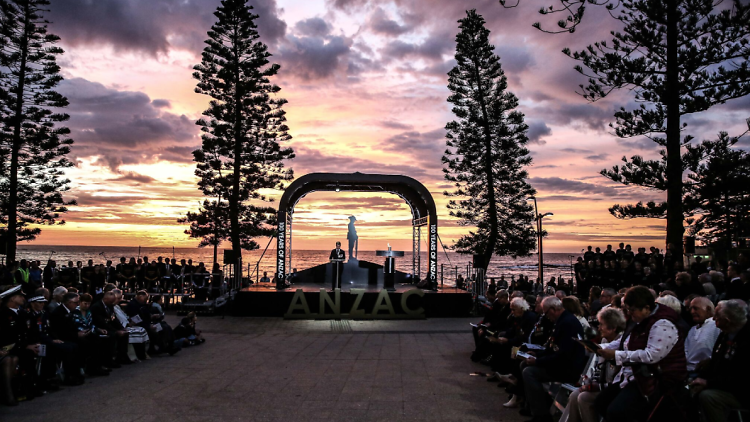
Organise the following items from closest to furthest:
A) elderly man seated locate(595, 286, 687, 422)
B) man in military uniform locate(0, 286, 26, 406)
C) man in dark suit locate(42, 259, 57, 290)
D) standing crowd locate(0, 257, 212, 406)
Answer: elderly man seated locate(595, 286, 687, 422) → man in military uniform locate(0, 286, 26, 406) → standing crowd locate(0, 257, 212, 406) → man in dark suit locate(42, 259, 57, 290)

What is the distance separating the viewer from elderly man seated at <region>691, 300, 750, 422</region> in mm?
3938

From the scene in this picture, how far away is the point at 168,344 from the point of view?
9.55 meters

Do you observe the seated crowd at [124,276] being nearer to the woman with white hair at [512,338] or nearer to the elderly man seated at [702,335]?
the woman with white hair at [512,338]

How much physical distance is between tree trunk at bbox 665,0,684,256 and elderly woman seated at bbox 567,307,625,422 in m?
11.2

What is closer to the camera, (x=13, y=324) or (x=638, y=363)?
(x=638, y=363)

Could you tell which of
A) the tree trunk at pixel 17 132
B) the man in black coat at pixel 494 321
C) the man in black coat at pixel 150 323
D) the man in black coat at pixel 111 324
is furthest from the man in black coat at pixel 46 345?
the tree trunk at pixel 17 132

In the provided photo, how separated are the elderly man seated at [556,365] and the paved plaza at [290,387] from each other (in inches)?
16.3

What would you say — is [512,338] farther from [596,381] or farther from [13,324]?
[13,324]

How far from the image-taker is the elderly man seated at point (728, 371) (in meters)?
3.94

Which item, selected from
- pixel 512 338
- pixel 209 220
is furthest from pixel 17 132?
pixel 512 338

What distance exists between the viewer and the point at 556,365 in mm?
5211

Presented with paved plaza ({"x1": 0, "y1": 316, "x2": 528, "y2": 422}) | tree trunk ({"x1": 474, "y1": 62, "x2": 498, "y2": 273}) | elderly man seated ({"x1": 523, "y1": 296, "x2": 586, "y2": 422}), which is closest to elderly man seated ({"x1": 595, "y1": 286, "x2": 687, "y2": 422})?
elderly man seated ({"x1": 523, "y1": 296, "x2": 586, "y2": 422})

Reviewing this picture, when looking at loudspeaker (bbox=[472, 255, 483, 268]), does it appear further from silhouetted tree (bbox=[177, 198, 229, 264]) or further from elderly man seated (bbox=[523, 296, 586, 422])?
silhouetted tree (bbox=[177, 198, 229, 264])

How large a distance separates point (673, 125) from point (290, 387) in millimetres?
13204
